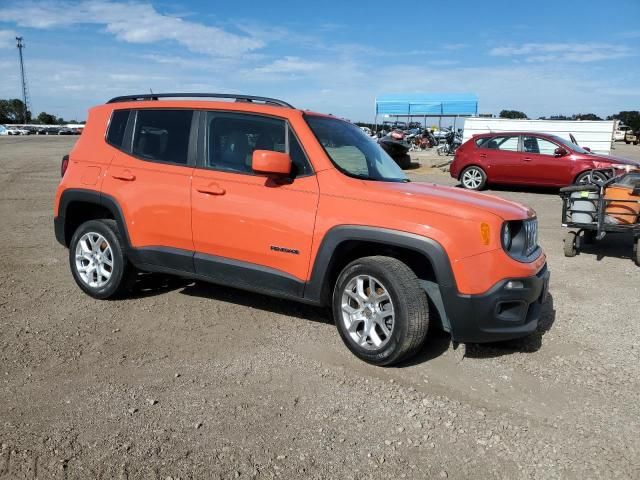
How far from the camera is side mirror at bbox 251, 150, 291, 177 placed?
3703 mm

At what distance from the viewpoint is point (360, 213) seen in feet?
12.1

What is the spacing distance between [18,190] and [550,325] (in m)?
11.9

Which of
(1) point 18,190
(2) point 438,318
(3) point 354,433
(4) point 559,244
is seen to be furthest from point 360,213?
(1) point 18,190

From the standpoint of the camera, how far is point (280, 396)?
3324 millimetres

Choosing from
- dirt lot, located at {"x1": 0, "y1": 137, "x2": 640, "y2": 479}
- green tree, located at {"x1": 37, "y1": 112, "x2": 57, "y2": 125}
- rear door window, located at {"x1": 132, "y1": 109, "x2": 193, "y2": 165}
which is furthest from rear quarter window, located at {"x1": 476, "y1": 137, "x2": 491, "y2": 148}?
green tree, located at {"x1": 37, "y1": 112, "x2": 57, "y2": 125}

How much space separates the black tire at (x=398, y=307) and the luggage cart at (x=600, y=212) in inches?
181

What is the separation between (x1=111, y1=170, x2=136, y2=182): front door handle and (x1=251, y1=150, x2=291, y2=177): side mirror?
54.2 inches

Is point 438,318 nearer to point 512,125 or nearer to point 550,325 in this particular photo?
point 550,325

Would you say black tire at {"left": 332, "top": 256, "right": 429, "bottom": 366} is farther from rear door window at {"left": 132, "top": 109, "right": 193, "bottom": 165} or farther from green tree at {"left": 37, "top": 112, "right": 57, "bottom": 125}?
green tree at {"left": 37, "top": 112, "right": 57, "bottom": 125}

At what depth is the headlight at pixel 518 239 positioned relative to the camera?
3.62m

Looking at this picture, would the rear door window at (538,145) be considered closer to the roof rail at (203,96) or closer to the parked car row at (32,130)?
the roof rail at (203,96)

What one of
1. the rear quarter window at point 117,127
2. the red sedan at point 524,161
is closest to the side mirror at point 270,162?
the rear quarter window at point 117,127

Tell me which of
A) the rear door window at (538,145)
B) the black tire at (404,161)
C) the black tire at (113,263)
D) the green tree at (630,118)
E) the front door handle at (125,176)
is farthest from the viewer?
the green tree at (630,118)

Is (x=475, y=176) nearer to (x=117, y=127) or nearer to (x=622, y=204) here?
(x=622, y=204)
